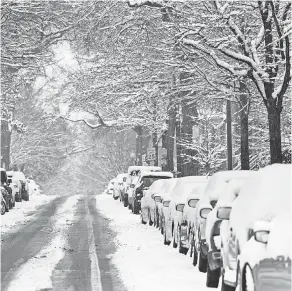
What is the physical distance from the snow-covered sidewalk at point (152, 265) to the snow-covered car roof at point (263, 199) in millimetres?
2242

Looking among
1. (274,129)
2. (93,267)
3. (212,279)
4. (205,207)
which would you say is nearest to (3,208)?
(274,129)

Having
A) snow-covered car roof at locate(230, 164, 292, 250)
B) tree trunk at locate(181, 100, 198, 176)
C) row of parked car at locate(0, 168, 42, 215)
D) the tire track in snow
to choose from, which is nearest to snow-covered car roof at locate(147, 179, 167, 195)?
Answer: the tire track in snow

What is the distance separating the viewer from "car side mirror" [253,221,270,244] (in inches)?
290

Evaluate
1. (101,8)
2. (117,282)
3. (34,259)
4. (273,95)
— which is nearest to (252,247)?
(117,282)

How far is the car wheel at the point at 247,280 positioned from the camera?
7.94 metres

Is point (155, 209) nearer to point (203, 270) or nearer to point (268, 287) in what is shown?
point (203, 270)

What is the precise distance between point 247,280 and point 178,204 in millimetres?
7966

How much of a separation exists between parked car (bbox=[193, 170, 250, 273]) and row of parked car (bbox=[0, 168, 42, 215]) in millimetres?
18821

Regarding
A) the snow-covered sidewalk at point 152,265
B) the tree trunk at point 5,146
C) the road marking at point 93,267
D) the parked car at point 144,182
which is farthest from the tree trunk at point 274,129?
the tree trunk at point 5,146

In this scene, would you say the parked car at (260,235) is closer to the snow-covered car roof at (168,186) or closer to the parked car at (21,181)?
the snow-covered car roof at (168,186)

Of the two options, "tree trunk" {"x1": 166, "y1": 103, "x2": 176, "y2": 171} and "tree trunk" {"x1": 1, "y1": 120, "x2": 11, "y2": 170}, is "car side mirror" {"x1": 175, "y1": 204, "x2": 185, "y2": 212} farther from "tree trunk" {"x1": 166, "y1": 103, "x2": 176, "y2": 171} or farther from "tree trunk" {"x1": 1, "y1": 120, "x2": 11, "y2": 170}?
"tree trunk" {"x1": 1, "y1": 120, "x2": 11, "y2": 170}

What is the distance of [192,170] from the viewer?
111 ft

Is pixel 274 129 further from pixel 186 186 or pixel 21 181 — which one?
pixel 21 181

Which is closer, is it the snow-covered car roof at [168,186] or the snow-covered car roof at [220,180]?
the snow-covered car roof at [220,180]
